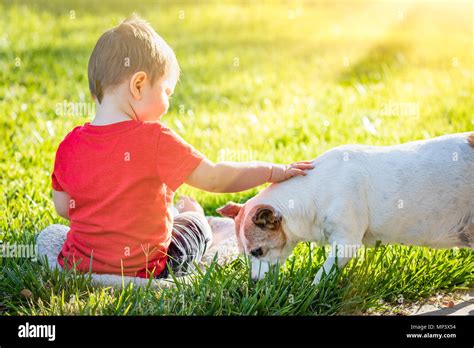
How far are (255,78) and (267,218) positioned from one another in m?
5.24

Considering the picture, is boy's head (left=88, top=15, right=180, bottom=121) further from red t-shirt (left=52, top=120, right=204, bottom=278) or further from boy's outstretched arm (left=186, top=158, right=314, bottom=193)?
boy's outstretched arm (left=186, top=158, right=314, bottom=193)

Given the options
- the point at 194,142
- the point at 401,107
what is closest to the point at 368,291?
the point at 194,142

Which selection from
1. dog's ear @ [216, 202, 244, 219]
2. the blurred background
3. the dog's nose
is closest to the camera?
the dog's nose

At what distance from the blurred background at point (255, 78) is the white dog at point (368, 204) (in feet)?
4.99

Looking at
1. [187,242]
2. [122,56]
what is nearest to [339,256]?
[187,242]

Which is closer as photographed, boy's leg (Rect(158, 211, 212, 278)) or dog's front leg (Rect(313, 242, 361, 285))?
dog's front leg (Rect(313, 242, 361, 285))

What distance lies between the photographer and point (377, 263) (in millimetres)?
3662

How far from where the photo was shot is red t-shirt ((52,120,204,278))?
11.1 feet

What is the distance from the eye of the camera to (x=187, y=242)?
3.80 meters

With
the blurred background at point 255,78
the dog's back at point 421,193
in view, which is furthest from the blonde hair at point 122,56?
the blurred background at point 255,78

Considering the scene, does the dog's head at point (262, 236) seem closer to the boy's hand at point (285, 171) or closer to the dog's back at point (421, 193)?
the boy's hand at point (285, 171)

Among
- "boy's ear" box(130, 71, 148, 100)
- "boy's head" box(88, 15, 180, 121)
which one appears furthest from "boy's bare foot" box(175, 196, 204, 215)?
"boy's ear" box(130, 71, 148, 100)

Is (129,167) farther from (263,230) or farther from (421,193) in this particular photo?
(421,193)
